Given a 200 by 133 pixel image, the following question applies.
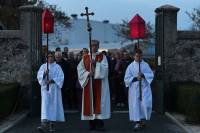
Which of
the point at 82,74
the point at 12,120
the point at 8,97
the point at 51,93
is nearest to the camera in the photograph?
the point at 51,93

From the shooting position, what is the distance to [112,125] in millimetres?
17094

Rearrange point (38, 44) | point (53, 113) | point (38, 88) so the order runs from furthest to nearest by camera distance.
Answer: point (38, 44), point (38, 88), point (53, 113)

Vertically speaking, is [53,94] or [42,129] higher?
[53,94]

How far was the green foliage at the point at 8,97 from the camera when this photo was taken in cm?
1777

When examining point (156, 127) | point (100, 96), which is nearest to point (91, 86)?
point (100, 96)

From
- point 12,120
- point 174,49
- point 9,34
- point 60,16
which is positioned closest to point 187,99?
point 174,49

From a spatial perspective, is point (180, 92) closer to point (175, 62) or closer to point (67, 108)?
point (175, 62)

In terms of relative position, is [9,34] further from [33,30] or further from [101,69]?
[101,69]

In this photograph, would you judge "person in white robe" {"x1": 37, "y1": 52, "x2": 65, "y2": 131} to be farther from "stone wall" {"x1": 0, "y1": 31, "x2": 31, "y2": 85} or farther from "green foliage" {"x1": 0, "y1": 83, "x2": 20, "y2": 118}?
"stone wall" {"x1": 0, "y1": 31, "x2": 31, "y2": 85}

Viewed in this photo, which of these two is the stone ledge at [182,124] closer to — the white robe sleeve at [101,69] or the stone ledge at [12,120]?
the white robe sleeve at [101,69]

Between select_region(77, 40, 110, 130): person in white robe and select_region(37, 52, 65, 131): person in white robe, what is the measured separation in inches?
22.2

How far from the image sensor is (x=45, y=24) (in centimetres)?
1834

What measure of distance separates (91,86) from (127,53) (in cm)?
589

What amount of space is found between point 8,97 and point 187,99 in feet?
16.5
